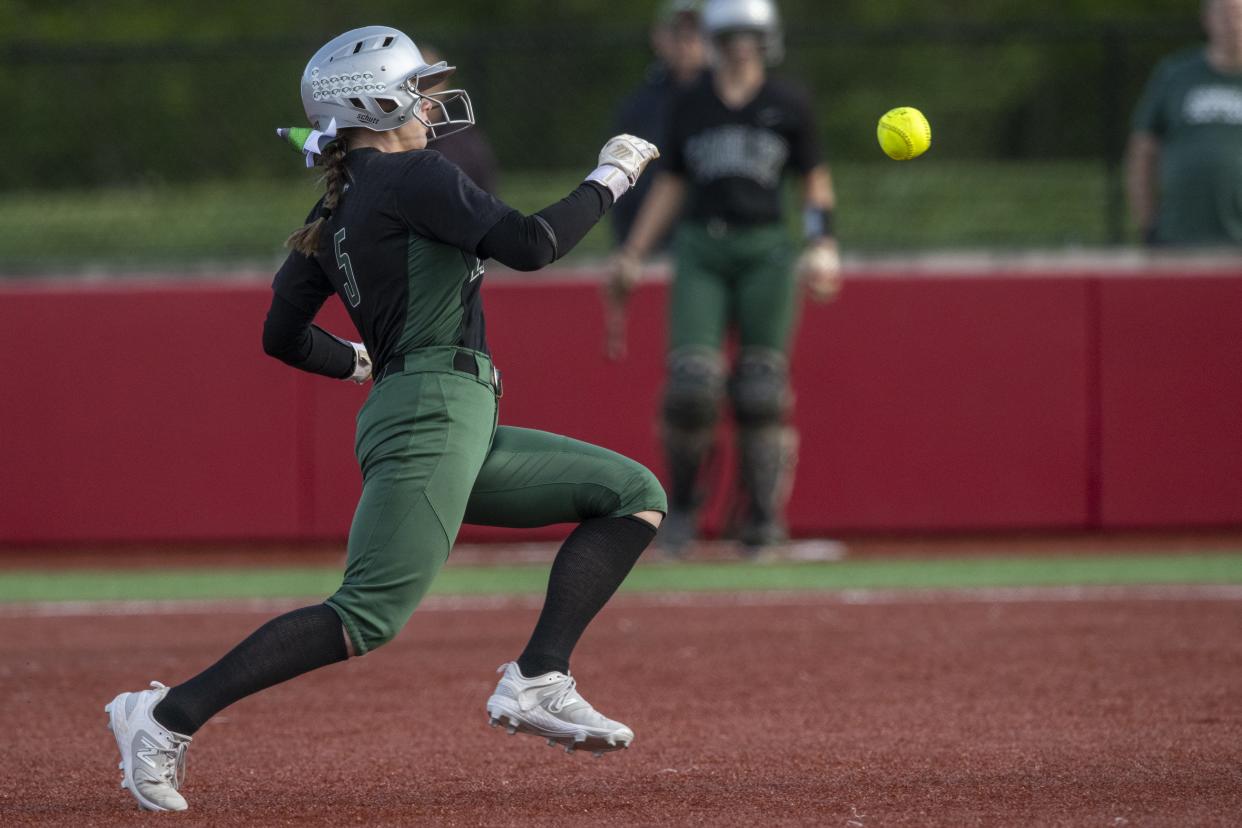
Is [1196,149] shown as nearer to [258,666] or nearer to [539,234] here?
[539,234]

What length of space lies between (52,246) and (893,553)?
18.1ft

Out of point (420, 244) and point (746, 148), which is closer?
point (420, 244)

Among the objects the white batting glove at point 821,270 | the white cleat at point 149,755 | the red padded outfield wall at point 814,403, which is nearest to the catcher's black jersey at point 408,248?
the white cleat at point 149,755

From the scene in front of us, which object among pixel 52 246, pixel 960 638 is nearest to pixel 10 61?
pixel 52 246

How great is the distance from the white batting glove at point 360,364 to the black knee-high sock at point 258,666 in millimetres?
924

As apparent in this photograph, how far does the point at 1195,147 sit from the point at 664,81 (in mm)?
2986

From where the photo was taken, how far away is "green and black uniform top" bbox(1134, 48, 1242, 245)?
32.7ft

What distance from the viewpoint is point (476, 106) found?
11.4 metres

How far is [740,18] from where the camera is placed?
917 centimetres

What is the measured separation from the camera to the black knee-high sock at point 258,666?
177 inches

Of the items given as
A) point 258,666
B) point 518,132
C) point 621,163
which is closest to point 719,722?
point 258,666

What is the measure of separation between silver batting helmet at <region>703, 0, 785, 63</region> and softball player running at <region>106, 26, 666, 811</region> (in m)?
4.47

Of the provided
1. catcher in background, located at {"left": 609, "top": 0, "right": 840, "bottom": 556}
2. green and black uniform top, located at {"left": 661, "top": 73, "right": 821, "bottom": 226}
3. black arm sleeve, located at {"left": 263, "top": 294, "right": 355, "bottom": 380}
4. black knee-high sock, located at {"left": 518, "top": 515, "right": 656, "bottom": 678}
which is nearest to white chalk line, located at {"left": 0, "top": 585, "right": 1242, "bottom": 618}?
catcher in background, located at {"left": 609, "top": 0, "right": 840, "bottom": 556}

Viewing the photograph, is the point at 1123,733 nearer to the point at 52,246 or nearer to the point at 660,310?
the point at 660,310
